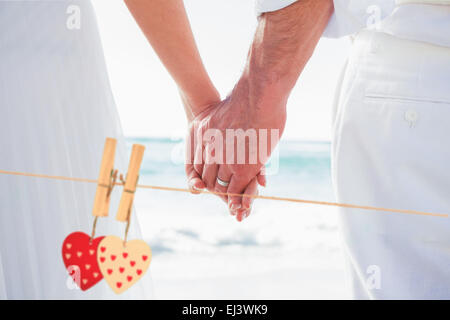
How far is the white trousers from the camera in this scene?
875 mm

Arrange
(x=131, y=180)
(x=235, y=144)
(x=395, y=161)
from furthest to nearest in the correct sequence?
(x=235, y=144) < (x=395, y=161) < (x=131, y=180)

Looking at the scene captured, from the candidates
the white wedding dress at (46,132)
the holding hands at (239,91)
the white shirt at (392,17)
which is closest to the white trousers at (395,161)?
the white shirt at (392,17)

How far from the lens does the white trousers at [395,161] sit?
0.87 m

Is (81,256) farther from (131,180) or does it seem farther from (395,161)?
(395,161)

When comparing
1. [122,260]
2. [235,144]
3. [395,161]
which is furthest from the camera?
[235,144]

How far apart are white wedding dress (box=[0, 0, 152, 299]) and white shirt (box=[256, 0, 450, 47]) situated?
439 millimetres

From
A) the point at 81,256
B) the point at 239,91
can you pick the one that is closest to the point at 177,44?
the point at 239,91

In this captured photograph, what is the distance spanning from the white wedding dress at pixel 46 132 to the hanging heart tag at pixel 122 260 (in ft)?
0.83

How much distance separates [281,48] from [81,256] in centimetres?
59

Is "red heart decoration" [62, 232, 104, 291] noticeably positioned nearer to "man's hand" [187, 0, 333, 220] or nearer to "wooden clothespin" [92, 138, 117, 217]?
"wooden clothespin" [92, 138, 117, 217]

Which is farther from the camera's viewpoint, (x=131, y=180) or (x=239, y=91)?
(x=239, y=91)

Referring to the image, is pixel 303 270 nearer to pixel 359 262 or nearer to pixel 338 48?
pixel 359 262

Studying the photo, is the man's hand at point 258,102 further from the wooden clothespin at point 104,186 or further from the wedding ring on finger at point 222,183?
the wooden clothespin at point 104,186

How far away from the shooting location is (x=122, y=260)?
0.79 meters
